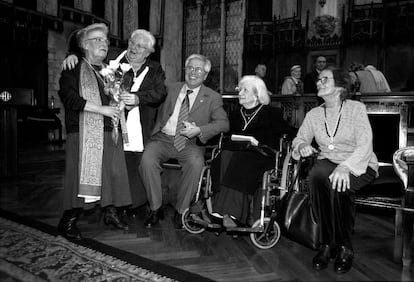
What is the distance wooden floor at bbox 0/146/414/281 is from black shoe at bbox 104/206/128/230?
5 cm

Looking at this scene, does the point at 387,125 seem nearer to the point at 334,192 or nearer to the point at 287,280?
the point at 334,192

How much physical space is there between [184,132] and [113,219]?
0.78m

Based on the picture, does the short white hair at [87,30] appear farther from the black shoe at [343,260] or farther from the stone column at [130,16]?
the stone column at [130,16]

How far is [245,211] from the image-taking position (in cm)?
261

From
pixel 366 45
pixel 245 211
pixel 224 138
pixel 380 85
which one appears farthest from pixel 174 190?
pixel 366 45

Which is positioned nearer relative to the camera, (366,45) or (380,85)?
(380,85)

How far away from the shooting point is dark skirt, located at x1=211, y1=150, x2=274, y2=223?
2568mm

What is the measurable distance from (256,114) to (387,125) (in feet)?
5.13

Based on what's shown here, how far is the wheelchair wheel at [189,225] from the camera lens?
279cm

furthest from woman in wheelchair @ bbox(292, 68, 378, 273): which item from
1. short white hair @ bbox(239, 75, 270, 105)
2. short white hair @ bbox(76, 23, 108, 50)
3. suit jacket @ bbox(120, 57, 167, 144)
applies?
short white hair @ bbox(76, 23, 108, 50)

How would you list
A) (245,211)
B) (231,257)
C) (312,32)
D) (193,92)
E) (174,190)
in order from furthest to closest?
(312,32)
(174,190)
(193,92)
(245,211)
(231,257)

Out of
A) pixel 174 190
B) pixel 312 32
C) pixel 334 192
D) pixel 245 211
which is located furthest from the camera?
pixel 312 32

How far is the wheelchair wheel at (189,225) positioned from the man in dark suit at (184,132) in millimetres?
112

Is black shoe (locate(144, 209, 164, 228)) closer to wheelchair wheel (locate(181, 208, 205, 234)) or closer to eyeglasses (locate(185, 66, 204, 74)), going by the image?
wheelchair wheel (locate(181, 208, 205, 234))
